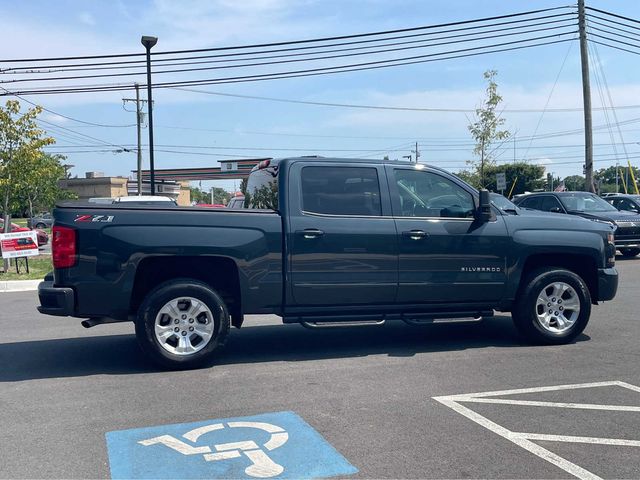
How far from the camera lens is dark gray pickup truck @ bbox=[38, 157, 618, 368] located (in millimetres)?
6047

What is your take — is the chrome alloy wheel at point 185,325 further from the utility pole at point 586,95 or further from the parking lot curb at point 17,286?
the utility pole at point 586,95

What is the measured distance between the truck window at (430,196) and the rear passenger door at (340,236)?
231 mm

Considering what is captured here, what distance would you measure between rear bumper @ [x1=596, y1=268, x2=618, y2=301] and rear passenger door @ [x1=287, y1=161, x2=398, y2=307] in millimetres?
2581

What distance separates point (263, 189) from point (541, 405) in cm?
369

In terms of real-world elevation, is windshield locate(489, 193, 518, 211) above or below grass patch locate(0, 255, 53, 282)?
above

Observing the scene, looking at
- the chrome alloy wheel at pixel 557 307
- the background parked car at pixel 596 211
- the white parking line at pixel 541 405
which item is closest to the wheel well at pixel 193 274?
the white parking line at pixel 541 405

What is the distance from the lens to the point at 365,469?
3930 mm

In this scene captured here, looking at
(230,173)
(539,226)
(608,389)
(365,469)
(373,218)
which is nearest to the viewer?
(365,469)

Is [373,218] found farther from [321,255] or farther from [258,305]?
[258,305]

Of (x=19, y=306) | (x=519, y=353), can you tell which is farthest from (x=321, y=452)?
(x=19, y=306)

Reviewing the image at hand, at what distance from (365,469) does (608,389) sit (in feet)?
9.12

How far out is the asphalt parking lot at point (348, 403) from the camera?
407cm

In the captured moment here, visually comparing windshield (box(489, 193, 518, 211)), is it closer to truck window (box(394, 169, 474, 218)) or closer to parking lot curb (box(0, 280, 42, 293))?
truck window (box(394, 169, 474, 218))

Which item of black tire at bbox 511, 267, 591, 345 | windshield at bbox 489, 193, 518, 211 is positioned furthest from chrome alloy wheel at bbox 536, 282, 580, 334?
windshield at bbox 489, 193, 518, 211
